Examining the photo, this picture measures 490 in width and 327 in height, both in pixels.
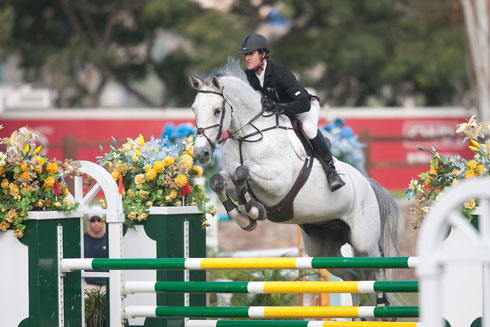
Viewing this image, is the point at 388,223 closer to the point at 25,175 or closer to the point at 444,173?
the point at 444,173

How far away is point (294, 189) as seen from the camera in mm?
5504

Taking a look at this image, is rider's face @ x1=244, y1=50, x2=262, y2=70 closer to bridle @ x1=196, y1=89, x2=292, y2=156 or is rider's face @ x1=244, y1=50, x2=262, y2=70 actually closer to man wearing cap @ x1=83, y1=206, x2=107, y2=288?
bridle @ x1=196, y1=89, x2=292, y2=156

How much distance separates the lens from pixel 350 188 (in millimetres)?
5816

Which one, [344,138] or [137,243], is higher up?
[344,138]

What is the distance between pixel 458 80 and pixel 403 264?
59.7 feet

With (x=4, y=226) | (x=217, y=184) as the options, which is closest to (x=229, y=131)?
(x=217, y=184)

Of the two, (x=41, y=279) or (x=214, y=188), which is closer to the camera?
(x=41, y=279)

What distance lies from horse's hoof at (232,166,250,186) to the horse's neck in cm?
30

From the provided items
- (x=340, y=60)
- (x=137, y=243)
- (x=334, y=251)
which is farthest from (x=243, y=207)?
(x=340, y=60)

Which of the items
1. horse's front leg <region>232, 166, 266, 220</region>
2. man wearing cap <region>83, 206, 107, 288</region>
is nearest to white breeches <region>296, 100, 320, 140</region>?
horse's front leg <region>232, 166, 266, 220</region>

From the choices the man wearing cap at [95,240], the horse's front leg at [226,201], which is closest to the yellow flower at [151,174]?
the horse's front leg at [226,201]

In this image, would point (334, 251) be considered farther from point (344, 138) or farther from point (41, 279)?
point (344, 138)

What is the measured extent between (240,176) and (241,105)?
518 millimetres

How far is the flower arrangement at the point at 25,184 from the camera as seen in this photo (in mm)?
4590
